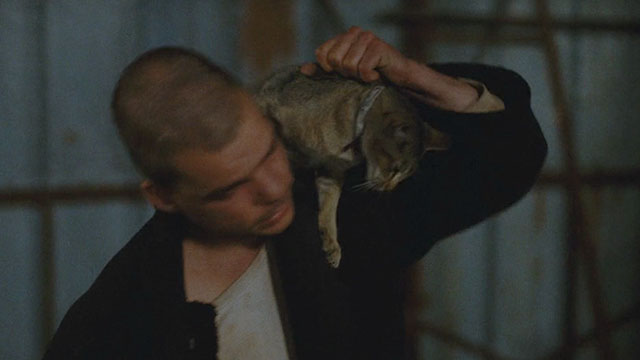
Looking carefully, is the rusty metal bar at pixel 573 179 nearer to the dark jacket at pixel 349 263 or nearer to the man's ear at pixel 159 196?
the dark jacket at pixel 349 263

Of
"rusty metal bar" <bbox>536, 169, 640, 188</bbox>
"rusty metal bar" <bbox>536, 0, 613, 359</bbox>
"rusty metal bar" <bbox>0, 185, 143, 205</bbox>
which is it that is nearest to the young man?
"rusty metal bar" <bbox>536, 0, 613, 359</bbox>

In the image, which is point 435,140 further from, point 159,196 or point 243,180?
point 159,196

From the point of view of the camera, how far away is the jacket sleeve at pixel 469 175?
109cm

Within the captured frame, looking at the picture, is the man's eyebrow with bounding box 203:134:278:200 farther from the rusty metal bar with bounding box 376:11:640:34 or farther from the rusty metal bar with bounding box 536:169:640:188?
the rusty metal bar with bounding box 536:169:640:188

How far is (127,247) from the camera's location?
116 centimetres

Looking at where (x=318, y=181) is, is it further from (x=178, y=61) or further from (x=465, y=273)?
(x=465, y=273)

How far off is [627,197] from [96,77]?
2198mm

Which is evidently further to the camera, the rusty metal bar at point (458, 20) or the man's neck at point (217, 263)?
the rusty metal bar at point (458, 20)

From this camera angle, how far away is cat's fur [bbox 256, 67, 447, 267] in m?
1.21

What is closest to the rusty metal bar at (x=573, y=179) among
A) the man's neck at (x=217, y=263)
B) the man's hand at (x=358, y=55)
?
the man's hand at (x=358, y=55)

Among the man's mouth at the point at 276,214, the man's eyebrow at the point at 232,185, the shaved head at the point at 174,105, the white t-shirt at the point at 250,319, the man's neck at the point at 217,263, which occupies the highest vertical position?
the shaved head at the point at 174,105

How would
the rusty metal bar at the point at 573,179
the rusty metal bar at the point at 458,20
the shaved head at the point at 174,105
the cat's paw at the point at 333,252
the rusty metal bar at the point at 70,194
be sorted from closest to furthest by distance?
the shaved head at the point at 174,105
the cat's paw at the point at 333,252
the rusty metal bar at the point at 573,179
the rusty metal bar at the point at 70,194
the rusty metal bar at the point at 458,20

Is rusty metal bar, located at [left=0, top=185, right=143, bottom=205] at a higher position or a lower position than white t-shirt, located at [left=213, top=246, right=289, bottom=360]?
lower

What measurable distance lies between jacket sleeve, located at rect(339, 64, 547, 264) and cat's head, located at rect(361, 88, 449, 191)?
0.11 feet
